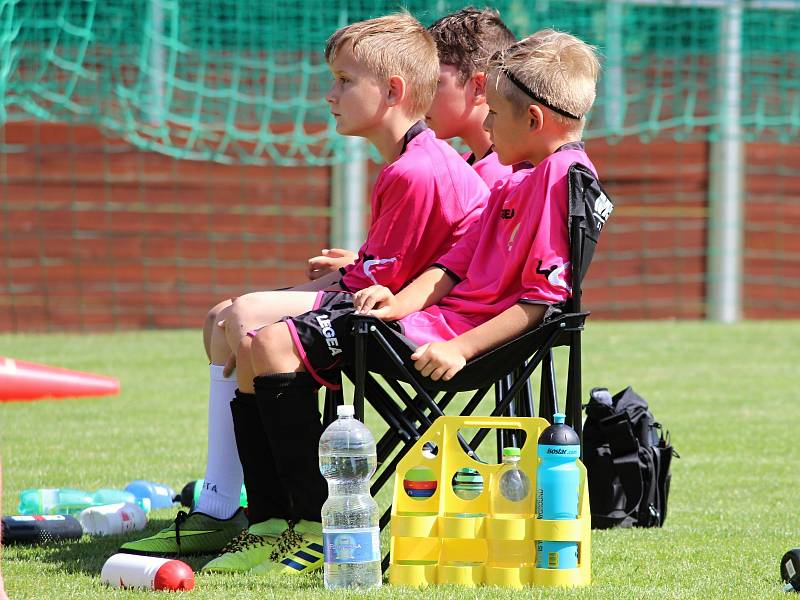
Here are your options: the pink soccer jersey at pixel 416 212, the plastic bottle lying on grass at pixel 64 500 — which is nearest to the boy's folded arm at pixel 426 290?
the pink soccer jersey at pixel 416 212

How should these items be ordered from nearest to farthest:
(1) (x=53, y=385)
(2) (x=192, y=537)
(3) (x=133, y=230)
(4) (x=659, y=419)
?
(2) (x=192, y=537), (4) (x=659, y=419), (1) (x=53, y=385), (3) (x=133, y=230)

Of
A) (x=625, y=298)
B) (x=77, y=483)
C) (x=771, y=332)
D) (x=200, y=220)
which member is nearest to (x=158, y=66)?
(x=200, y=220)

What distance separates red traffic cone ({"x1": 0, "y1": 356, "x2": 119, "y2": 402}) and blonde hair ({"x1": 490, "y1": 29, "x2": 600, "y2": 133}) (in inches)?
149

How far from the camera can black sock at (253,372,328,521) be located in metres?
3.47

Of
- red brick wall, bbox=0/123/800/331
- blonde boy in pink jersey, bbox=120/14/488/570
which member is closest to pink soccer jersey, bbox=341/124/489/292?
blonde boy in pink jersey, bbox=120/14/488/570

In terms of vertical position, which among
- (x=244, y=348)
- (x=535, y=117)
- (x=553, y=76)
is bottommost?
(x=244, y=348)

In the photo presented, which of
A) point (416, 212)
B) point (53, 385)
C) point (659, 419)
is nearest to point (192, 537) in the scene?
point (416, 212)

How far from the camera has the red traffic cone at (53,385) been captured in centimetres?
688

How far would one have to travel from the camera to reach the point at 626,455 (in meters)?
4.29

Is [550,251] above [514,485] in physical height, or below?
above

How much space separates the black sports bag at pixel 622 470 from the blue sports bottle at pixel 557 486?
1046 millimetres

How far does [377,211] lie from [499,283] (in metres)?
0.52

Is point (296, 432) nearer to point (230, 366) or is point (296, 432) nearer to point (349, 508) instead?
point (349, 508)

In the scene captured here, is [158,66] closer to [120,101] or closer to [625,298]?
[120,101]
